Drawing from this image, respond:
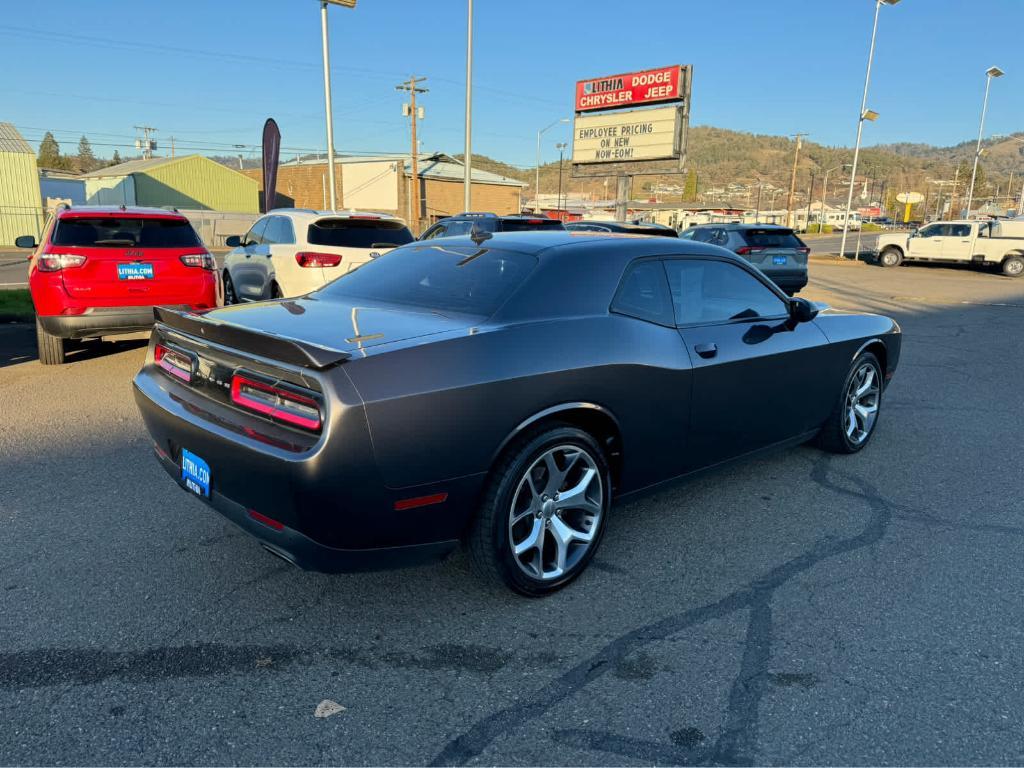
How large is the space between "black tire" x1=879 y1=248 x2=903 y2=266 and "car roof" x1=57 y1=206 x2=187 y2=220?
28295mm

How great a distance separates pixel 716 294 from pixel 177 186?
59.4m

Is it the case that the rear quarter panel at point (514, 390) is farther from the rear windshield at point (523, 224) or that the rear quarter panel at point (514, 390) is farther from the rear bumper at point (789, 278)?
the rear bumper at point (789, 278)

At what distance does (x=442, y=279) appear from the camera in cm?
366

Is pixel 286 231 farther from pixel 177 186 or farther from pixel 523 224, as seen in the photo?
pixel 177 186

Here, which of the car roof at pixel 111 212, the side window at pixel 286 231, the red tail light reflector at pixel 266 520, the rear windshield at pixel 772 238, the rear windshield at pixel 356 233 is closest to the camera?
the red tail light reflector at pixel 266 520

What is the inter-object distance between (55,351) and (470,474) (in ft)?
21.8

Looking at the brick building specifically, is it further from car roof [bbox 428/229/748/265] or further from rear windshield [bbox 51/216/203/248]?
car roof [bbox 428/229/748/265]

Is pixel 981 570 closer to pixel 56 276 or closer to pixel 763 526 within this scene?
pixel 763 526

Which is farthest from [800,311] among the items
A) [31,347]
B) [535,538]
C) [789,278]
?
[789,278]

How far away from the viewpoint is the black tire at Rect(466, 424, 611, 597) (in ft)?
9.32

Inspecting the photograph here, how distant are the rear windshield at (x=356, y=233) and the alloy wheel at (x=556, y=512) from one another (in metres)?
5.81

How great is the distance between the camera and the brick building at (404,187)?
53688mm

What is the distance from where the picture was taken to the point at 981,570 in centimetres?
342

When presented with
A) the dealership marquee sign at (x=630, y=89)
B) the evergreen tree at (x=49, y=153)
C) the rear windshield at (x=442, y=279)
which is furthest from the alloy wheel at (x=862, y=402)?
the evergreen tree at (x=49, y=153)
